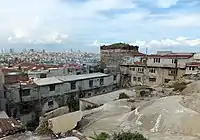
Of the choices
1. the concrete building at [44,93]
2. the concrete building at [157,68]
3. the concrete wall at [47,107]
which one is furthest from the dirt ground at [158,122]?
the concrete building at [157,68]

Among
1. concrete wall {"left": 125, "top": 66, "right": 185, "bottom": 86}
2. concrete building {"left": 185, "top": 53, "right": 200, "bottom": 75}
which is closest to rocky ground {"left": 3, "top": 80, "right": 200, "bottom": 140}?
concrete building {"left": 185, "top": 53, "right": 200, "bottom": 75}

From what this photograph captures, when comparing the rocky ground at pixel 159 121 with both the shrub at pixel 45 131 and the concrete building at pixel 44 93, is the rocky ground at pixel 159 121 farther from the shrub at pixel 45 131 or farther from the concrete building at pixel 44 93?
the concrete building at pixel 44 93

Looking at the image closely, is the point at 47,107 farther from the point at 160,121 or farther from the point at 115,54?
the point at 115,54

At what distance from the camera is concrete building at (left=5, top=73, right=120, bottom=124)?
2302 centimetres

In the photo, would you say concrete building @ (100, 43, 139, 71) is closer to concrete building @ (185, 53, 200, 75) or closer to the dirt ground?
concrete building @ (185, 53, 200, 75)

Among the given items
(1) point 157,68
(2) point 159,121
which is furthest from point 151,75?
(2) point 159,121

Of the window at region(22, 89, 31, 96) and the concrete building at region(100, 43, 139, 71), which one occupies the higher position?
the concrete building at region(100, 43, 139, 71)

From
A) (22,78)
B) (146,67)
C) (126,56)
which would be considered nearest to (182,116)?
(22,78)

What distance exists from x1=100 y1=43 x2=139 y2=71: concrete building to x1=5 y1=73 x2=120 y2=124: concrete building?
1011cm

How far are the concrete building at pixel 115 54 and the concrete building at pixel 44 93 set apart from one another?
1011cm

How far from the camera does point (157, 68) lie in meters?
34.1

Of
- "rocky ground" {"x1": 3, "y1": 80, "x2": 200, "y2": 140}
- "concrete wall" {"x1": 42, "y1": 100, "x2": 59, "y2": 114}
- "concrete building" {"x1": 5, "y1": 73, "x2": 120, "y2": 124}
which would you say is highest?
"rocky ground" {"x1": 3, "y1": 80, "x2": 200, "y2": 140}

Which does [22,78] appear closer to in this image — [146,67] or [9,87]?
[9,87]

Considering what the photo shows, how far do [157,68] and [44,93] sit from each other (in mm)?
17693
